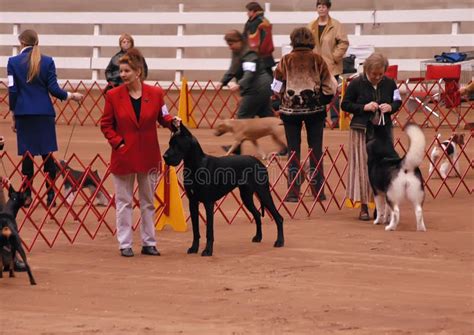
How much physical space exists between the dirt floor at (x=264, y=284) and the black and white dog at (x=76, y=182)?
0.66 metres

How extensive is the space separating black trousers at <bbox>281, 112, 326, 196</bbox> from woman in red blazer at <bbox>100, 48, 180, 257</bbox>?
2.42 metres

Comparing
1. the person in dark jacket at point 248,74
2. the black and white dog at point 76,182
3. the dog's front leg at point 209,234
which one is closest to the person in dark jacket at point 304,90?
the person in dark jacket at point 248,74

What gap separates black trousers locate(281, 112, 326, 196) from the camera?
1085 cm

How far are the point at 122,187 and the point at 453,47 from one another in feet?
42.5

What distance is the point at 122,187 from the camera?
28.4 ft

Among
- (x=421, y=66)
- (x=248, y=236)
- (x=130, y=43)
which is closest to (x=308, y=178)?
(x=248, y=236)

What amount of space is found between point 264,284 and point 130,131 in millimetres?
1575

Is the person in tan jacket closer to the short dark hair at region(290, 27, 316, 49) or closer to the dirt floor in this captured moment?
the short dark hair at region(290, 27, 316, 49)

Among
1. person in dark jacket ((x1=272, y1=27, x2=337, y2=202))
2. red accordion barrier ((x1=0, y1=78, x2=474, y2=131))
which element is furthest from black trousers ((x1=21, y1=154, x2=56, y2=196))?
red accordion barrier ((x1=0, y1=78, x2=474, y2=131))

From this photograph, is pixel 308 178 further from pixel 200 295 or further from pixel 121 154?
pixel 200 295

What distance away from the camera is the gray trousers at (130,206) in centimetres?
867

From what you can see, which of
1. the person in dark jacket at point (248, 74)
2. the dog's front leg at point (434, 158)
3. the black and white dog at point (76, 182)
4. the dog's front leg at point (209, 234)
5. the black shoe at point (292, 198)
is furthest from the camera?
the person in dark jacket at point (248, 74)

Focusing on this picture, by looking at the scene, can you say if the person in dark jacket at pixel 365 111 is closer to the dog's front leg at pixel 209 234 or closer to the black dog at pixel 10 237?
the dog's front leg at pixel 209 234

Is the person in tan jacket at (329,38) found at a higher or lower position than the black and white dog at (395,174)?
higher
